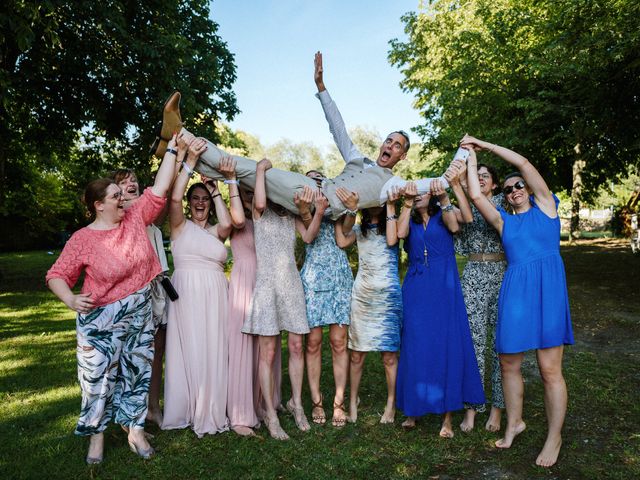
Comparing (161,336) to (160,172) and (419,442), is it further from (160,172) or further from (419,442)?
(419,442)

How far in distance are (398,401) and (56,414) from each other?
3585 mm

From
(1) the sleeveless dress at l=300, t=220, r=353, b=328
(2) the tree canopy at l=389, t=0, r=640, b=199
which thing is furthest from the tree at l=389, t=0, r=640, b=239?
(1) the sleeveless dress at l=300, t=220, r=353, b=328

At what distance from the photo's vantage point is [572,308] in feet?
33.0

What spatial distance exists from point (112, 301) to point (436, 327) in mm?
2766

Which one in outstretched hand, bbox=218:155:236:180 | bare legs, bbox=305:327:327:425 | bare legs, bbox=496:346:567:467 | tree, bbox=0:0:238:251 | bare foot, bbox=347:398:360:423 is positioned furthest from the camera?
tree, bbox=0:0:238:251

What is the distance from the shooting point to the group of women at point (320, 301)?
3648 millimetres

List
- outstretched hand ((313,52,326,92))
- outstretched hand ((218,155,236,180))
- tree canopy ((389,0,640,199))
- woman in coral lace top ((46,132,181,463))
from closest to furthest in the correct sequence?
woman in coral lace top ((46,132,181,463))
outstretched hand ((218,155,236,180))
outstretched hand ((313,52,326,92))
tree canopy ((389,0,640,199))

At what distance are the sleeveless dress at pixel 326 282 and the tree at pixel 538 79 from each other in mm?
7474

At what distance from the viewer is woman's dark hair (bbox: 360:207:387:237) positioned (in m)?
4.39

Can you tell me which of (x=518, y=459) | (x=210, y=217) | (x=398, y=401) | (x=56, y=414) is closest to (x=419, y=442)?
(x=398, y=401)

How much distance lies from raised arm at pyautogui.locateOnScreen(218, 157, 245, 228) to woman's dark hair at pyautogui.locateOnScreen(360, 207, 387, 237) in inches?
46.1

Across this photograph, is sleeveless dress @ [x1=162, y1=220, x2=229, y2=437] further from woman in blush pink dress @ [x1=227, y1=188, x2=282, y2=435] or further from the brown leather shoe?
the brown leather shoe

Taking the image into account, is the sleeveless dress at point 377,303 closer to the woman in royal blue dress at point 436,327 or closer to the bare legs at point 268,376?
the woman in royal blue dress at point 436,327

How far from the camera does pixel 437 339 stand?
4.07 metres
